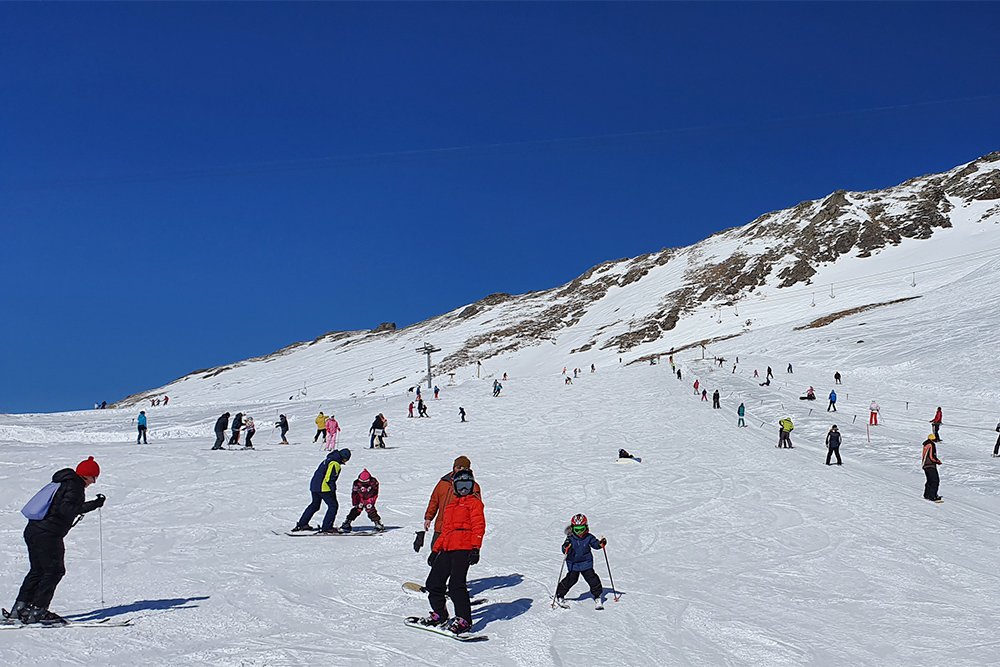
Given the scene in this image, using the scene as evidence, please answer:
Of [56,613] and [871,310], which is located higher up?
[871,310]

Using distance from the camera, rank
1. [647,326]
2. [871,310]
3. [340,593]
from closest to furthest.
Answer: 1. [340,593]
2. [871,310]
3. [647,326]

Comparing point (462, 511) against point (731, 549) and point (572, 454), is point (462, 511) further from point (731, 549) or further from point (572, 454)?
point (572, 454)

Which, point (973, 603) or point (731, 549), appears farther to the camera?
point (731, 549)

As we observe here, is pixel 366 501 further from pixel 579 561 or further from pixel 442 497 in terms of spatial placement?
pixel 442 497

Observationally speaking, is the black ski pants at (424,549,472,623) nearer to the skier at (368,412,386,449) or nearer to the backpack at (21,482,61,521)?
the backpack at (21,482,61,521)

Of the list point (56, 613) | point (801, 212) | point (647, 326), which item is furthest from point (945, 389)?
point (801, 212)

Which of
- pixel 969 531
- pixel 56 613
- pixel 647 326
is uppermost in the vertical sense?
pixel 647 326

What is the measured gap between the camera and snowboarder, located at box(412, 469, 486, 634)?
6.60 m

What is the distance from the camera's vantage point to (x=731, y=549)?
1088cm

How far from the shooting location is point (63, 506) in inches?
255

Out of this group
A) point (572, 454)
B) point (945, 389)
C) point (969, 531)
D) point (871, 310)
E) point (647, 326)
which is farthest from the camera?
point (647, 326)

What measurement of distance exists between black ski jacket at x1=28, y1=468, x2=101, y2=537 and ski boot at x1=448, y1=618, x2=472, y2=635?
11.9ft

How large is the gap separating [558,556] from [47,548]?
256 inches

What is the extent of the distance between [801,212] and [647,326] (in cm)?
5541
